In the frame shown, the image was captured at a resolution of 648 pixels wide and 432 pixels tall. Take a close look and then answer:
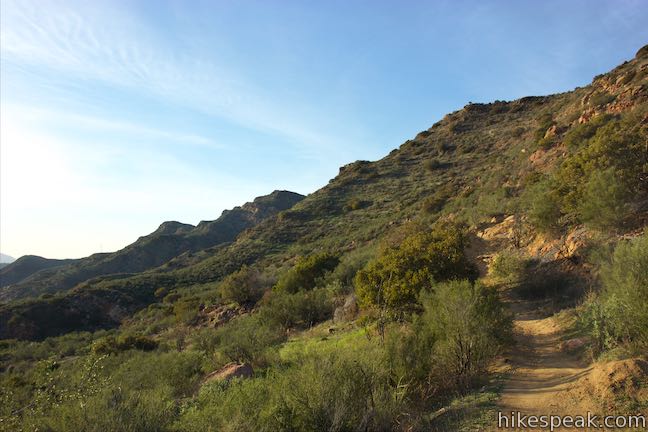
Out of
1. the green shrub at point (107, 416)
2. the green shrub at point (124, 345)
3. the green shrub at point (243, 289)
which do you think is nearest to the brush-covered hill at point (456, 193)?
the green shrub at point (243, 289)

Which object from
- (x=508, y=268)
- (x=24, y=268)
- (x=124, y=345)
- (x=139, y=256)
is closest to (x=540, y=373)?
(x=508, y=268)

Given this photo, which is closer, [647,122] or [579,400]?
[579,400]

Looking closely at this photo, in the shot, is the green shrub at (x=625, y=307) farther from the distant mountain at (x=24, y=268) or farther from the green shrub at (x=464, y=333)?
the distant mountain at (x=24, y=268)

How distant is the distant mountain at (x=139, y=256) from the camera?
5663 cm

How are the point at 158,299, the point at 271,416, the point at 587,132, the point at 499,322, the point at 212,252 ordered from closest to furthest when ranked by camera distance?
the point at 271,416 → the point at 499,322 → the point at 587,132 → the point at 158,299 → the point at 212,252

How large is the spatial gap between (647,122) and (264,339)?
21.9m

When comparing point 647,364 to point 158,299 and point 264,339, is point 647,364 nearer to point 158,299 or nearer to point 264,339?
point 264,339

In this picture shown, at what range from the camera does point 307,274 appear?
25328mm

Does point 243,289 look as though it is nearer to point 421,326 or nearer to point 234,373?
point 234,373

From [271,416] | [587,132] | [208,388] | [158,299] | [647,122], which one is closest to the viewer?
[271,416]

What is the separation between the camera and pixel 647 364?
6797 mm

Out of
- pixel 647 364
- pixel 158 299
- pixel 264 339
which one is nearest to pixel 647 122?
pixel 647 364

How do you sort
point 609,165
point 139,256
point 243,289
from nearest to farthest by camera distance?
point 609,165
point 243,289
point 139,256

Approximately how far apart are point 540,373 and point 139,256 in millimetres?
72014
